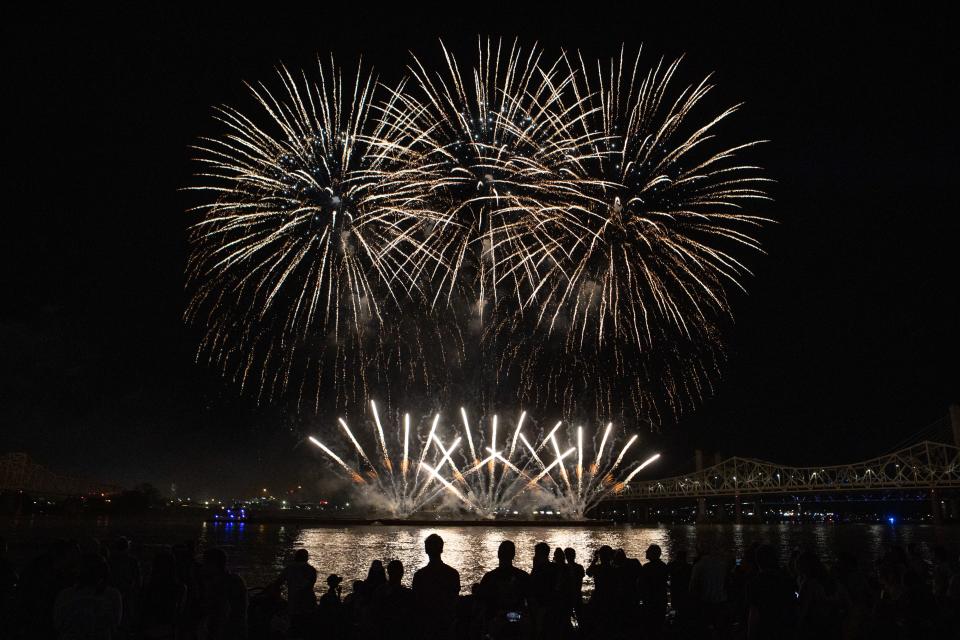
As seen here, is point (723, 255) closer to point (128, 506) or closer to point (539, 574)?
point (539, 574)

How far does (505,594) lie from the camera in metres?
8.68

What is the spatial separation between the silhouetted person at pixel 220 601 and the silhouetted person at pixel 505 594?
2796 millimetres

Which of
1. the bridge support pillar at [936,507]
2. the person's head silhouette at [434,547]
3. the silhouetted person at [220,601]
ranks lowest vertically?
the silhouetted person at [220,601]

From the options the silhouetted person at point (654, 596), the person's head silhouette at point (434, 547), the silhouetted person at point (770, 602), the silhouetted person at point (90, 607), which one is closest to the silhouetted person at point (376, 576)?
the person's head silhouette at point (434, 547)

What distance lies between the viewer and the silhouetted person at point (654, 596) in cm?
1036

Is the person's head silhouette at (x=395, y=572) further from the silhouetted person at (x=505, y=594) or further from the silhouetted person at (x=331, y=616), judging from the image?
the silhouetted person at (x=331, y=616)

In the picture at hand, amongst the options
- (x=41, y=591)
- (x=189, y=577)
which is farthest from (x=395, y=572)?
(x=41, y=591)

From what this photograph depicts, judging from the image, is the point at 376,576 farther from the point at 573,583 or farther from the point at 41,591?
the point at 41,591

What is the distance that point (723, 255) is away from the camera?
97.2 ft

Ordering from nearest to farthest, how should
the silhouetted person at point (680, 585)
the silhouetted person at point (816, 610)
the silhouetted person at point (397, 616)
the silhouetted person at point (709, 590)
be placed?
the silhouetted person at point (397, 616) < the silhouetted person at point (816, 610) < the silhouetted person at point (709, 590) < the silhouetted person at point (680, 585)

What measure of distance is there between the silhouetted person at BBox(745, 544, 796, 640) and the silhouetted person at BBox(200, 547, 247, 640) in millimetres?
5828

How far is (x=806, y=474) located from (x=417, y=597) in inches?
7276

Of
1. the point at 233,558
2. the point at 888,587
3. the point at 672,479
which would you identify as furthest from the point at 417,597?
the point at 672,479

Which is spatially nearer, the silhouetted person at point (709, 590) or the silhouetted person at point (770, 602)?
the silhouetted person at point (770, 602)
